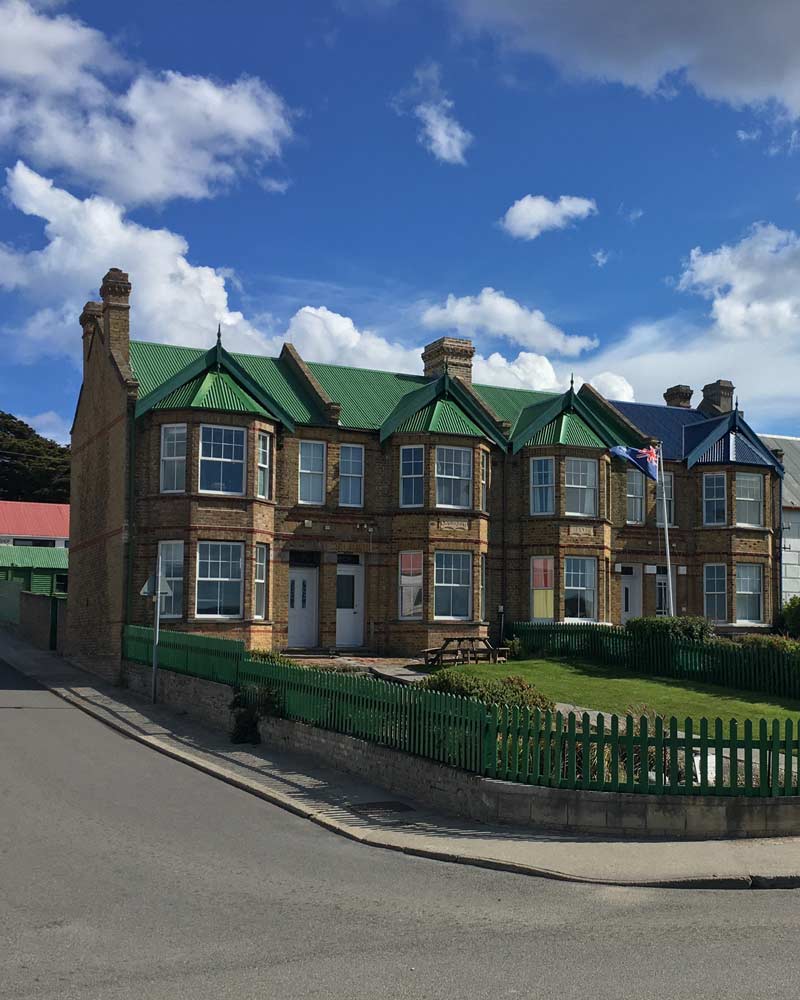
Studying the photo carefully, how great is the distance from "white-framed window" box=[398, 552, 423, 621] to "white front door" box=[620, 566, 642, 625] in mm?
7919

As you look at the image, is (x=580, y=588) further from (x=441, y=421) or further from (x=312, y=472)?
(x=312, y=472)

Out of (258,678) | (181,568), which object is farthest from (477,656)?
(258,678)

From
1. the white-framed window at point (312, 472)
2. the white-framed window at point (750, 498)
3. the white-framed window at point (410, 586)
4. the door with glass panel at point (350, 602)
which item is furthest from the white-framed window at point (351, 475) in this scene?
the white-framed window at point (750, 498)

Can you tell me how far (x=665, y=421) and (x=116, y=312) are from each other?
19982 mm

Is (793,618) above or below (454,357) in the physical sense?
below

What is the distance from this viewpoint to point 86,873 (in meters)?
10.6

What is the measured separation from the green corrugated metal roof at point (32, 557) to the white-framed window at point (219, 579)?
83.9 feet

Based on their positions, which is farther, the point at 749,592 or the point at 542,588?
the point at 749,592

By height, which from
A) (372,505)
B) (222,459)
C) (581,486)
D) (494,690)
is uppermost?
(222,459)

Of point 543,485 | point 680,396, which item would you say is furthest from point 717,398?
point 543,485

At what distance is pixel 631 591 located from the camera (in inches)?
1404

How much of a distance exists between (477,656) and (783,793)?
688 inches

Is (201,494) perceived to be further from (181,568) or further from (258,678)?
(258,678)

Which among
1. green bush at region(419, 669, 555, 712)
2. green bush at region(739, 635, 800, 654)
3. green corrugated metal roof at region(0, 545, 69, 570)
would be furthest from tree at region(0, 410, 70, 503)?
green bush at region(419, 669, 555, 712)
